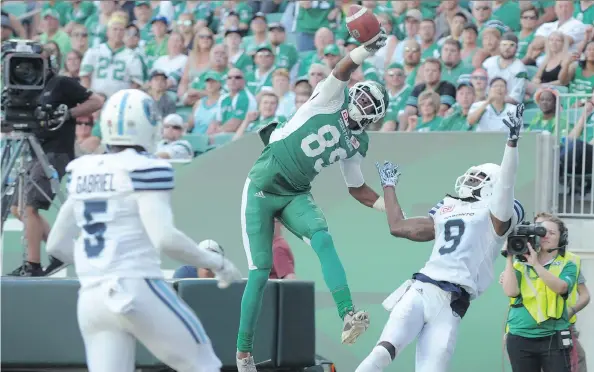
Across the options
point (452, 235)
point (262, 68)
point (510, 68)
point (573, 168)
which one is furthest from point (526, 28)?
point (452, 235)

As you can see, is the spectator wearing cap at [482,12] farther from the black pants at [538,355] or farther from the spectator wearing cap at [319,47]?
the black pants at [538,355]

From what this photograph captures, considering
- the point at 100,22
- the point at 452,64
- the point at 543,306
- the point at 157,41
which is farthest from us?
the point at 100,22

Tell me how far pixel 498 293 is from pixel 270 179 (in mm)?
3267

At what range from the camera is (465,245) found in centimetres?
723

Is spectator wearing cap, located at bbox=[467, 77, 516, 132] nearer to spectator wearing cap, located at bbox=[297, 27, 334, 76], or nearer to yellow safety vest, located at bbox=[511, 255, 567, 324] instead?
spectator wearing cap, located at bbox=[297, 27, 334, 76]

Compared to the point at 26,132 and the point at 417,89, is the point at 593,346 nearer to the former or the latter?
the point at 417,89

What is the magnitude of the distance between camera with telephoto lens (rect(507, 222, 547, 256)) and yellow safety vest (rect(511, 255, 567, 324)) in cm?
73

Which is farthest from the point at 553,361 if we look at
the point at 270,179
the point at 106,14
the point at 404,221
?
the point at 106,14

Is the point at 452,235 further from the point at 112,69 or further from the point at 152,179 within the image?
the point at 112,69

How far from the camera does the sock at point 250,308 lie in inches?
287

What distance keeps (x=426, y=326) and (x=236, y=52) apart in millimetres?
6405

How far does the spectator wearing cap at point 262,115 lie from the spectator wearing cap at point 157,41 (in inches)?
97.9

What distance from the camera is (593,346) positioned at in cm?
977

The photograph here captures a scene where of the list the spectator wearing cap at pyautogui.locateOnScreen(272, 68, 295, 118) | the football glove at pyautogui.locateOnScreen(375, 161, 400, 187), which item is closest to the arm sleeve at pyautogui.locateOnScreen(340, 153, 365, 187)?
the football glove at pyautogui.locateOnScreen(375, 161, 400, 187)
